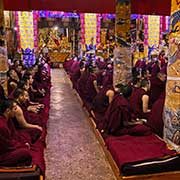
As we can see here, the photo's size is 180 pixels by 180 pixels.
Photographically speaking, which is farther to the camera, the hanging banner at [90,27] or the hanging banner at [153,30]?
the hanging banner at [153,30]

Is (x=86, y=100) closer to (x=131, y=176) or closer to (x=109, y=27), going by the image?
(x=131, y=176)

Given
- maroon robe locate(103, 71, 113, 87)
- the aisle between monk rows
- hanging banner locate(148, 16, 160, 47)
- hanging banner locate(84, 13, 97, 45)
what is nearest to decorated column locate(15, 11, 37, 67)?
hanging banner locate(84, 13, 97, 45)

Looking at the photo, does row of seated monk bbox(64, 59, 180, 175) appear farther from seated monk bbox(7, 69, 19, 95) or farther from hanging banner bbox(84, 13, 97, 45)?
hanging banner bbox(84, 13, 97, 45)

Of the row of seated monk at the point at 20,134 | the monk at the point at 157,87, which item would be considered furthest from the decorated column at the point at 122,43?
the row of seated monk at the point at 20,134

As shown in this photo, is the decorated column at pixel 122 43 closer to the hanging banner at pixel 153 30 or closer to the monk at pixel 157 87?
the monk at pixel 157 87

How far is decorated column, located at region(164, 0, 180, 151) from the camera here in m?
3.39

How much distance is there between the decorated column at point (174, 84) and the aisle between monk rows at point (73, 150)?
34.7 inches

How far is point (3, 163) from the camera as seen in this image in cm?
305

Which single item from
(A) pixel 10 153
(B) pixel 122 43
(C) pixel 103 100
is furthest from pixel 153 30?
(A) pixel 10 153

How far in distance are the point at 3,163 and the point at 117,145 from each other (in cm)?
140

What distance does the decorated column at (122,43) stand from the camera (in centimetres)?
727

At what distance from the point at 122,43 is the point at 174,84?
4127mm

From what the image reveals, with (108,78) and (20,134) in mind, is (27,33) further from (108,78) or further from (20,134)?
(20,134)

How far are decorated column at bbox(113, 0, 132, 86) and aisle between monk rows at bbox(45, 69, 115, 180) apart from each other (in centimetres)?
136
